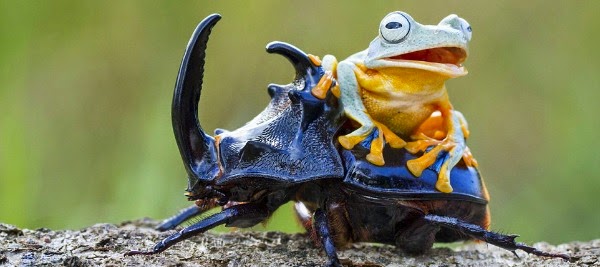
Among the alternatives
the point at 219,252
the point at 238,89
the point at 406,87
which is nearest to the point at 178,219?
the point at 219,252

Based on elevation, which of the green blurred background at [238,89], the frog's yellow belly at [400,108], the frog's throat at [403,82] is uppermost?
the green blurred background at [238,89]

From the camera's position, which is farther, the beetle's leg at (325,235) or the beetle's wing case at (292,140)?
the beetle's wing case at (292,140)

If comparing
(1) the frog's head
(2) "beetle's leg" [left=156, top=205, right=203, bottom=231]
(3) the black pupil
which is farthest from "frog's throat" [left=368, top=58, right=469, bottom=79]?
(2) "beetle's leg" [left=156, top=205, right=203, bottom=231]

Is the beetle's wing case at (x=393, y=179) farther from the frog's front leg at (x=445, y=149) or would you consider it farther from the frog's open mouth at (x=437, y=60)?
the frog's open mouth at (x=437, y=60)

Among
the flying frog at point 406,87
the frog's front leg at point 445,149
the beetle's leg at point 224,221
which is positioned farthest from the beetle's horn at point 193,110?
the frog's front leg at point 445,149

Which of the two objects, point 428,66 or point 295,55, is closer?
point 428,66

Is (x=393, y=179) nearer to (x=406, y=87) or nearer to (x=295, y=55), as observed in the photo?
(x=406, y=87)

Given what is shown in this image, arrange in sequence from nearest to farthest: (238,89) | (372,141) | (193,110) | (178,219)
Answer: (193,110)
(372,141)
(178,219)
(238,89)
